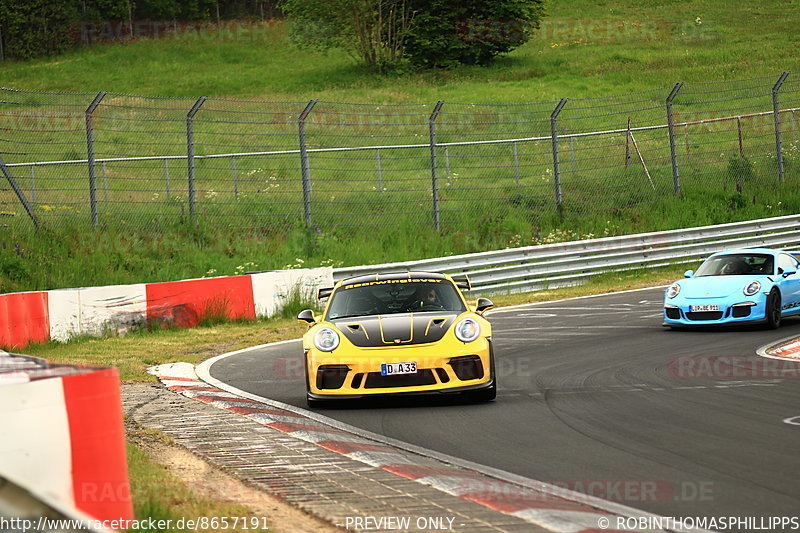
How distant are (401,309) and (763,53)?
4729 centimetres

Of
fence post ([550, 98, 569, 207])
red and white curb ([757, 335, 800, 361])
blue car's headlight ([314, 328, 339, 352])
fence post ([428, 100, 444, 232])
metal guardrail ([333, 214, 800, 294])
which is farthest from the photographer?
fence post ([550, 98, 569, 207])

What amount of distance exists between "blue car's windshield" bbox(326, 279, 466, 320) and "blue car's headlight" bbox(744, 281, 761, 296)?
571 cm

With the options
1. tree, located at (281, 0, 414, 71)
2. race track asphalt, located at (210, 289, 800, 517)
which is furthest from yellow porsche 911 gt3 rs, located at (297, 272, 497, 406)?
tree, located at (281, 0, 414, 71)

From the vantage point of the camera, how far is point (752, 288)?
48.2 feet

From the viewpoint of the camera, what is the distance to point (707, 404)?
904 cm

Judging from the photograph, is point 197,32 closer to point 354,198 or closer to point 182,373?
point 354,198

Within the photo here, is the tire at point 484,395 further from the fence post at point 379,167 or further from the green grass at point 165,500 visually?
the fence post at point 379,167

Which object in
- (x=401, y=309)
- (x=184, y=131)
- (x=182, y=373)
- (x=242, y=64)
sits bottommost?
(x=182, y=373)

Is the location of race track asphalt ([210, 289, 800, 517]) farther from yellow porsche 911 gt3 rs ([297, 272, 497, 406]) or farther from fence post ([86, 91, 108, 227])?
fence post ([86, 91, 108, 227])

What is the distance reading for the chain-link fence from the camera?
2114 cm

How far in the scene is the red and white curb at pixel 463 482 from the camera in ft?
17.9

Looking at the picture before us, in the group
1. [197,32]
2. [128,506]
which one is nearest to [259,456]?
[128,506]

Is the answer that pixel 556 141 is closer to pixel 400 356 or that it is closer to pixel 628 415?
pixel 400 356

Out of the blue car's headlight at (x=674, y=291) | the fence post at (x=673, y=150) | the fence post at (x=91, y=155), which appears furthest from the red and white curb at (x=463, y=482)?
the fence post at (x=673, y=150)
